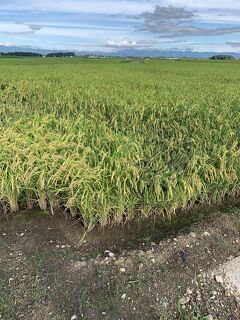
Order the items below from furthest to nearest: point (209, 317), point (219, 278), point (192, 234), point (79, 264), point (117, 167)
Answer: point (117, 167) < point (192, 234) < point (79, 264) < point (219, 278) < point (209, 317)

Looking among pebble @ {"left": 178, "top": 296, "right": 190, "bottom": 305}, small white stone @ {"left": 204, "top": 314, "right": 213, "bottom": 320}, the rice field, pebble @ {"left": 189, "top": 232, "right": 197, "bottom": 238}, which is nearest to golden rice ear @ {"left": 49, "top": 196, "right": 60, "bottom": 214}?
the rice field

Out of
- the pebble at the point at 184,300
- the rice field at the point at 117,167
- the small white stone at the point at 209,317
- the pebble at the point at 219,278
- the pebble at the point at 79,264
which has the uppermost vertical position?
the rice field at the point at 117,167

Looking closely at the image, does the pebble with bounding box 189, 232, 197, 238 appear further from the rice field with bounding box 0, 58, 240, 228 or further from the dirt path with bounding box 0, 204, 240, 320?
the rice field with bounding box 0, 58, 240, 228

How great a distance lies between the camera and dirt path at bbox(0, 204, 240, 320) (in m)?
2.81

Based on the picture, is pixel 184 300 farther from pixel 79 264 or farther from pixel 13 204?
pixel 13 204

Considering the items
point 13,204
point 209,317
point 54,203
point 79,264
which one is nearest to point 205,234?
point 209,317

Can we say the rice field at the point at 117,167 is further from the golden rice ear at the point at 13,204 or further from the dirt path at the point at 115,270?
the dirt path at the point at 115,270

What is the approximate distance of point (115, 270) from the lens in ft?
10.3

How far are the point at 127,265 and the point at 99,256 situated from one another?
282 mm

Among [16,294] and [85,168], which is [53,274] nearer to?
[16,294]

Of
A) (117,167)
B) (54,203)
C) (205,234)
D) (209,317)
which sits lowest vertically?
(209,317)

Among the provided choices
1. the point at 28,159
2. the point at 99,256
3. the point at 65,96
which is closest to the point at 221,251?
the point at 99,256

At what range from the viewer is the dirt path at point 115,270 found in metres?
2.81

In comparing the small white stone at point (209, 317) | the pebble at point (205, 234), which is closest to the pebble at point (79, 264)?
the small white stone at point (209, 317)
